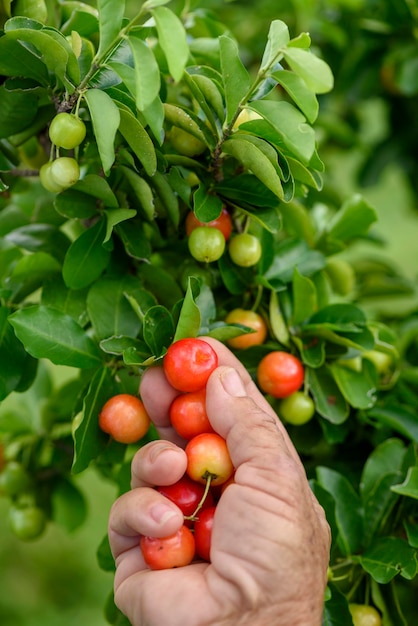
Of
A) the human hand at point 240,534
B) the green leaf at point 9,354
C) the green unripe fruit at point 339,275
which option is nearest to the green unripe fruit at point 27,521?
the green leaf at point 9,354

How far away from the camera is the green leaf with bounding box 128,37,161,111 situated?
703 mm

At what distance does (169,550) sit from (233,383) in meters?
0.21

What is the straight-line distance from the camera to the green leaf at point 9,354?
96 cm

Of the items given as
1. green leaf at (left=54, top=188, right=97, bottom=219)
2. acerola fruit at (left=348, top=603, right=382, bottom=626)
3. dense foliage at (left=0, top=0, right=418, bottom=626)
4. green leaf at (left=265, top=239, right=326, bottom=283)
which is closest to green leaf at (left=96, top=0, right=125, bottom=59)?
dense foliage at (left=0, top=0, right=418, bottom=626)

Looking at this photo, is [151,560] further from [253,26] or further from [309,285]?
[253,26]

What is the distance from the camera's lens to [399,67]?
1.62 m

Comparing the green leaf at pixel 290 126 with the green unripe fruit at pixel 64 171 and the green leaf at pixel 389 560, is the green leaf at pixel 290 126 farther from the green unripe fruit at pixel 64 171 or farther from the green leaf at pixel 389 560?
the green leaf at pixel 389 560

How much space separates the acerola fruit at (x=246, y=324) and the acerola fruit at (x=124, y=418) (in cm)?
20

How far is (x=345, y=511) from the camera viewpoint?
1021 millimetres

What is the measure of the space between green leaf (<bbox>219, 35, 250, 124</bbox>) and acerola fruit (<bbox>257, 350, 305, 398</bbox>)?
359mm

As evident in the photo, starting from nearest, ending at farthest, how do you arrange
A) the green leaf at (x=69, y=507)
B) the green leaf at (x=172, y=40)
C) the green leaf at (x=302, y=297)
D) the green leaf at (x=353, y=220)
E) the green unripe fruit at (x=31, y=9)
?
1. the green leaf at (x=172, y=40)
2. the green unripe fruit at (x=31, y=9)
3. the green leaf at (x=302, y=297)
4. the green leaf at (x=353, y=220)
5. the green leaf at (x=69, y=507)

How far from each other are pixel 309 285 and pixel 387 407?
0.90 feet

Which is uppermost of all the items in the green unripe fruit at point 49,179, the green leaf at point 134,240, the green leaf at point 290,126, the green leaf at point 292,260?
the green leaf at point 290,126

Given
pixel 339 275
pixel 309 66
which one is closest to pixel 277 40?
pixel 309 66
